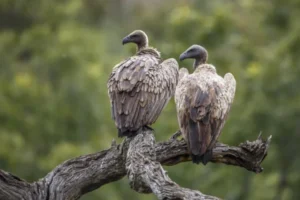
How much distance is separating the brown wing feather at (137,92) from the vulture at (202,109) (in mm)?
364

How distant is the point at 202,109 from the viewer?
37.0ft

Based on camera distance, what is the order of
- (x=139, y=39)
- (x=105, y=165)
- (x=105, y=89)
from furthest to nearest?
(x=105, y=89) < (x=139, y=39) < (x=105, y=165)

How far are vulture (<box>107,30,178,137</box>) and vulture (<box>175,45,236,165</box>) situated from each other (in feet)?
1.21

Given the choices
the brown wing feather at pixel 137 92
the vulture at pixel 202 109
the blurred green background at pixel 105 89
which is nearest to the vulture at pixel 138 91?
the brown wing feather at pixel 137 92

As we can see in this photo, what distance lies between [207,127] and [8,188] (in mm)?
1961

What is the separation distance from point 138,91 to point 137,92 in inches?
0.6

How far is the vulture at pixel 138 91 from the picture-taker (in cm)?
1184

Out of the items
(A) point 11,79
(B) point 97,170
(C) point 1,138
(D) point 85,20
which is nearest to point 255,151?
(B) point 97,170

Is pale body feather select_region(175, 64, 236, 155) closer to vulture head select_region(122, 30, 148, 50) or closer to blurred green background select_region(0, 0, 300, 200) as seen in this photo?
vulture head select_region(122, 30, 148, 50)

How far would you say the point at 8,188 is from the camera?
1133 centimetres

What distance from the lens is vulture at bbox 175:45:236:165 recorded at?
11156 mm

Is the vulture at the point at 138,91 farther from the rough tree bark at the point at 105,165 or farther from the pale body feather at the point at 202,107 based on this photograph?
the pale body feather at the point at 202,107

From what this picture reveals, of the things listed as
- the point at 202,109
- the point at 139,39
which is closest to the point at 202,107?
the point at 202,109

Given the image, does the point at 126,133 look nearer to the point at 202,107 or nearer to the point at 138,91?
the point at 138,91
